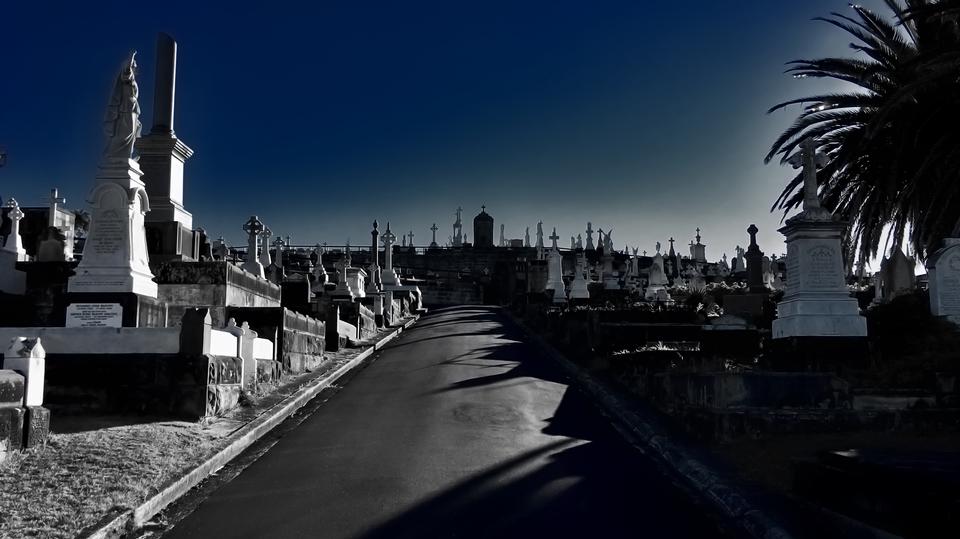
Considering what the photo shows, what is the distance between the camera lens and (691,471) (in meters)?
7.52

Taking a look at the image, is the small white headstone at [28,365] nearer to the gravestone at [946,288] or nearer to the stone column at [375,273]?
the gravestone at [946,288]

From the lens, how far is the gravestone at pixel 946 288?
14.9 m

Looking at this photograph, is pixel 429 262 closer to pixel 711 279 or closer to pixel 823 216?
pixel 711 279

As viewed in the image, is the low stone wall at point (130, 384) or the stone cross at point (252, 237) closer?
the low stone wall at point (130, 384)

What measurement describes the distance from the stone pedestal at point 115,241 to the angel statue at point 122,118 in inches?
8.2

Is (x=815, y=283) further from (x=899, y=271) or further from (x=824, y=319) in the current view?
(x=899, y=271)

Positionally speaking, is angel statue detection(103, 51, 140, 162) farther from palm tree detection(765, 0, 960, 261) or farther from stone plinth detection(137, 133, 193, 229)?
palm tree detection(765, 0, 960, 261)

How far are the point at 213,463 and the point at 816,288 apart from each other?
10.8 metres

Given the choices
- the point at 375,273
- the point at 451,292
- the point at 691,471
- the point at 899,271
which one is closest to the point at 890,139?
the point at 899,271

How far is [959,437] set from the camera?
8.27 meters

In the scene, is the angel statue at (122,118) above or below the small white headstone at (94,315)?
above

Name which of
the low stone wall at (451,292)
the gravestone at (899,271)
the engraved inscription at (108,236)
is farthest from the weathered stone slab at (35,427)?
the low stone wall at (451,292)

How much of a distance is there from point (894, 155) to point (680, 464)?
1396 cm

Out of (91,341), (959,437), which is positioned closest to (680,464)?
(959,437)
